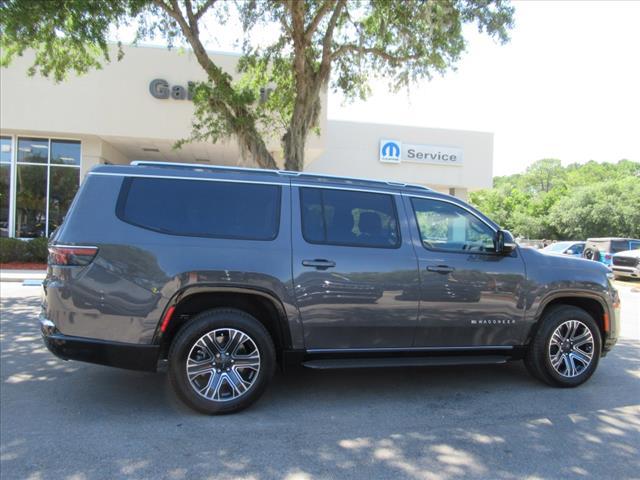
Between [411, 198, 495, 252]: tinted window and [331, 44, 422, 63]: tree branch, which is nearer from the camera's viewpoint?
[411, 198, 495, 252]: tinted window

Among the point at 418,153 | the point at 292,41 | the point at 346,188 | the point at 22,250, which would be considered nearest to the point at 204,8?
the point at 292,41

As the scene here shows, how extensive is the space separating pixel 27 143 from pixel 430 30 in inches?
581

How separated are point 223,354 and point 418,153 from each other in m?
21.4

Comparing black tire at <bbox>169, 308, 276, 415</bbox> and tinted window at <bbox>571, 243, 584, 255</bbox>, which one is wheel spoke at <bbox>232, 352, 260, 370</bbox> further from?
tinted window at <bbox>571, 243, 584, 255</bbox>

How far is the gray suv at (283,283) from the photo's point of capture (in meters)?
3.94

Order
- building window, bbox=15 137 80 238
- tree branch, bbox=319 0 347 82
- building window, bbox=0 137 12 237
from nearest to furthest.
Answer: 1. tree branch, bbox=319 0 347 82
2. building window, bbox=0 137 12 237
3. building window, bbox=15 137 80 238

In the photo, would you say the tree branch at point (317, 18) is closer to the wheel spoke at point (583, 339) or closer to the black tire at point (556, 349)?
the black tire at point (556, 349)

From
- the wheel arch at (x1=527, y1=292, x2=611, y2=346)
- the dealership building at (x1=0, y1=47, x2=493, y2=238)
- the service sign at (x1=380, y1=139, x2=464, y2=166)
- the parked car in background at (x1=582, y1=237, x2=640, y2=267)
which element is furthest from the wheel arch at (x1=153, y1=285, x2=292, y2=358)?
the parked car in background at (x1=582, y1=237, x2=640, y2=267)

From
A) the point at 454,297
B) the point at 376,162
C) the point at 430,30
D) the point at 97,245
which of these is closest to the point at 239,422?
the point at 97,245

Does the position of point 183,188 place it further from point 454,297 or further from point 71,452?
point 454,297

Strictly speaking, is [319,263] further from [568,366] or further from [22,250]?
[22,250]

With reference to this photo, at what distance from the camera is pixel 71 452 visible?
3428 mm

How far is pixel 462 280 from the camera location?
15.0 feet

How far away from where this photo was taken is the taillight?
153 inches
